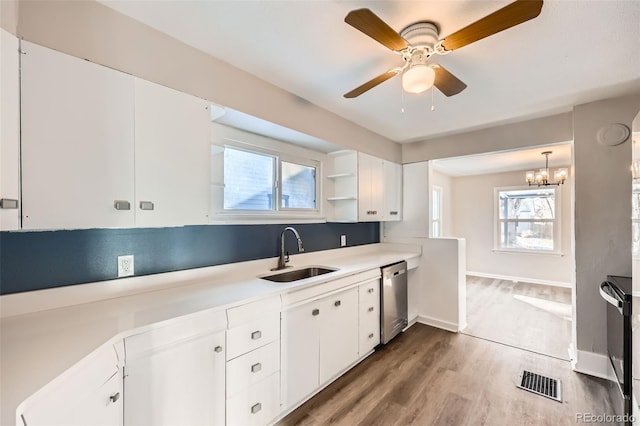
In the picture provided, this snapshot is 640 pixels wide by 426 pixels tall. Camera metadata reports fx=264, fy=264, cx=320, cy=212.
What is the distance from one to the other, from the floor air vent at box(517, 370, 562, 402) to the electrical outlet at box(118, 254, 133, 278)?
3.10m

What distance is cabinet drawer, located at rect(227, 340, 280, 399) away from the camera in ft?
5.09

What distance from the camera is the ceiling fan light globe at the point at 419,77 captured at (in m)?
1.44

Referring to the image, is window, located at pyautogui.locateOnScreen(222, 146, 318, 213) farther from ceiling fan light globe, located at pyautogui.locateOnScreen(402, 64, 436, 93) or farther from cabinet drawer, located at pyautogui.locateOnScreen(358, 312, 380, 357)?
ceiling fan light globe, located at pyautogui.locateOnScreen(402, 64, 436, 93)

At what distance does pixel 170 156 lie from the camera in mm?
1518

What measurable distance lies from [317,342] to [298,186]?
1.57 m

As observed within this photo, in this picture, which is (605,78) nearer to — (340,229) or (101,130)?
(340,229)

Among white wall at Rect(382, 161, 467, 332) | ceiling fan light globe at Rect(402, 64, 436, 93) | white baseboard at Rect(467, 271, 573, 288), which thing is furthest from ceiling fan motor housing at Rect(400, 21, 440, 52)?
white baseboard at Rect(467, 271, 573, 288)

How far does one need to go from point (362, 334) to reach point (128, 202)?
221 centimetres

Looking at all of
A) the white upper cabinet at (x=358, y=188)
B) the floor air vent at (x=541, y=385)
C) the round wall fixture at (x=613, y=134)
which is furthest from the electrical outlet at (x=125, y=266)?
the round wall fixture at (x=613, y=134)

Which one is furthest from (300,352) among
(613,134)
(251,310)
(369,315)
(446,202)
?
(446,202)

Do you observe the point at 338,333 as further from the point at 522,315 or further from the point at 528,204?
the point at 528,204

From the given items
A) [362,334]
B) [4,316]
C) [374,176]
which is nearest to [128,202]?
[4,316]

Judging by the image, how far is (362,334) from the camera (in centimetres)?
255

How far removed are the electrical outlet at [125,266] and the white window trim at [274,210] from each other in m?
0.58
